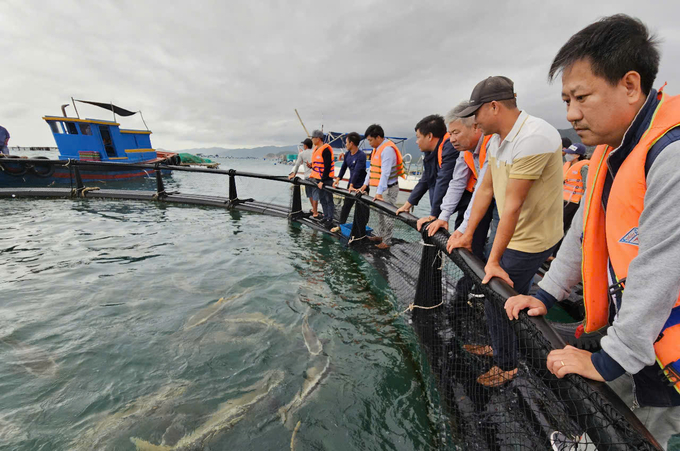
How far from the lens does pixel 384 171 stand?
19.5 ft

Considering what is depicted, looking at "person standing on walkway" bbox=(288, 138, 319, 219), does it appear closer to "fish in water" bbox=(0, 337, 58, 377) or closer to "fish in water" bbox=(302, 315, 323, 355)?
"fish in water" bbox=(302, 315, 323, 355)

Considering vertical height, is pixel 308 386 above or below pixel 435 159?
below

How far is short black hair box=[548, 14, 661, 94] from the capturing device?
1.10 meters

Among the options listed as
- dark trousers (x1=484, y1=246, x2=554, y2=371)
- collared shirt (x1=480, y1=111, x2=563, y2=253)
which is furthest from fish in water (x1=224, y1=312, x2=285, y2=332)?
collared shirt (x1=480, y1=111, x2=563, y2=253)

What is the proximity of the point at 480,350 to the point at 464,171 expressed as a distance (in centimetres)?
212

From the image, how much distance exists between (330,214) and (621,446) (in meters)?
6.56

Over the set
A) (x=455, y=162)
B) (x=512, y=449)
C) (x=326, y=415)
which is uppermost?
(x=455, y=162)

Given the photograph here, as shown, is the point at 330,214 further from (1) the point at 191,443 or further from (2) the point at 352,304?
(1) the point at 191,443

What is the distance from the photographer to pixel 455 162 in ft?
12.8

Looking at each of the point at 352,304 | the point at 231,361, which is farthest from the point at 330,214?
the point at 231,361

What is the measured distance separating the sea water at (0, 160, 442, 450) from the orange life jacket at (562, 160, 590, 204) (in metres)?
4.28

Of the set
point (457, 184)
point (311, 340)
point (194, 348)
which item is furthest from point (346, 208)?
point (194, 348)

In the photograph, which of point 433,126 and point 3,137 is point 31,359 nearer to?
point 433,126

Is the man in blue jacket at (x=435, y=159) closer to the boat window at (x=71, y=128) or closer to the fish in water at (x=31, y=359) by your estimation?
the fish in water at (x=31, y=359)
